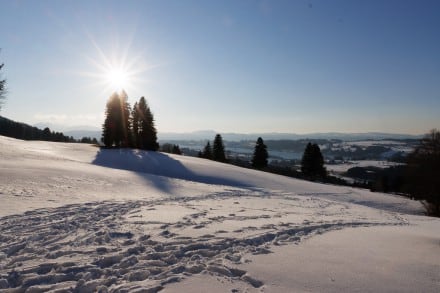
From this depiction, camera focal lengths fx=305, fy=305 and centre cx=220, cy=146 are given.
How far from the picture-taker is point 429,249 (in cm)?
769

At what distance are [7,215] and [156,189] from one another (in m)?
11.1

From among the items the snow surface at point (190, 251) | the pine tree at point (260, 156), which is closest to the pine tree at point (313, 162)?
the pine tree at point (260, 156)

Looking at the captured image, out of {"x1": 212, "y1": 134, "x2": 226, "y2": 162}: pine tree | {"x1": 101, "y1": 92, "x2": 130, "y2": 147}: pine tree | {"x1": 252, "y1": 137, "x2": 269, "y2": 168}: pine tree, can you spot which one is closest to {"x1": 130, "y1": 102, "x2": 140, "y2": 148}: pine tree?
{"x1": 101, "y1": 92, "x2": 130, "y2": 147}: pine tree

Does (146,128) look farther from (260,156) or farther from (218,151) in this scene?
(260,156)

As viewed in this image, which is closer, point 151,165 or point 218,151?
point 151,165

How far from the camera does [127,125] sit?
52.9m

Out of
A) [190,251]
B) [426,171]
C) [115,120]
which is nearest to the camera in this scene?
[190,251]

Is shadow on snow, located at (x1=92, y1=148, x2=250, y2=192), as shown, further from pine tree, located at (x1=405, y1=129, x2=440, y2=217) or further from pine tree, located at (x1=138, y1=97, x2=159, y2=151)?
pine tree, located at (x1=405, y1=129, x2=440, y2=217)

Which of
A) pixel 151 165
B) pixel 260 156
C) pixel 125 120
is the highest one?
pixel 125 120

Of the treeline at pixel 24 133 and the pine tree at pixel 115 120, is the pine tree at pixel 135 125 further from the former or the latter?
the treeline at pixel 24 133

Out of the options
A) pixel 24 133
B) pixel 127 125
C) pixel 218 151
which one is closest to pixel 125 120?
pixel 127 125

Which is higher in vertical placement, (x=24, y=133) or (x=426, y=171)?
(x=24, y=133)

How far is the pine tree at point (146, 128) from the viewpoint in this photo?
53.7 metres

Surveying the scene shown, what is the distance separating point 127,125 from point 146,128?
3238mm
